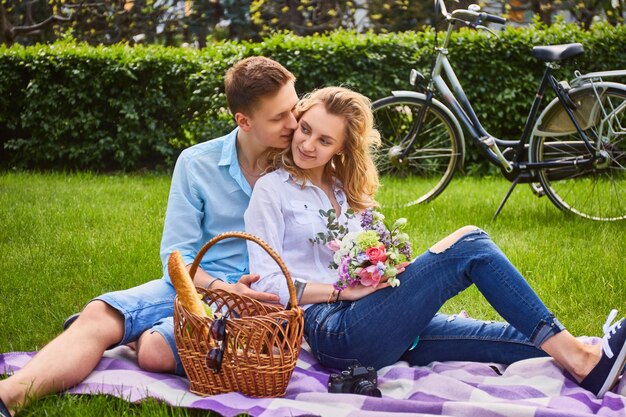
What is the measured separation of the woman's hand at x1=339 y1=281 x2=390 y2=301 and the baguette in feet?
1.62

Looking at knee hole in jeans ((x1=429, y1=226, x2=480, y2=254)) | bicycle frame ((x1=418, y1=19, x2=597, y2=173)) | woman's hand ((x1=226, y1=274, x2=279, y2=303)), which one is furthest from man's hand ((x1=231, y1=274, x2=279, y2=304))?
bicycle frame ((x1=418, y1=19, x2=597, y2=173))

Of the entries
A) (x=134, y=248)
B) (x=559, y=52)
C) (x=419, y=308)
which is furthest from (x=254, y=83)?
(x=559, y=52)

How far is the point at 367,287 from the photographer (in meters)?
2.82

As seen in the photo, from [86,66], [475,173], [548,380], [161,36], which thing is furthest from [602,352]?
[161,36]

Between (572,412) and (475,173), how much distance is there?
18.1 ft

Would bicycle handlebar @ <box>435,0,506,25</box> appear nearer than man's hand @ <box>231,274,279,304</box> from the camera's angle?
No

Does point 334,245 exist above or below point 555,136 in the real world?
above

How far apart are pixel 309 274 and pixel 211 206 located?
0.48 m

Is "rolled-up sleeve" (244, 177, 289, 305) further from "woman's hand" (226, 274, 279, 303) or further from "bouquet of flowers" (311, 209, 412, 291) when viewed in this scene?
"bouquet of flowers" (311, 209, 412, 291)

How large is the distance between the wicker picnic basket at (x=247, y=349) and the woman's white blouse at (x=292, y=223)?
282mm

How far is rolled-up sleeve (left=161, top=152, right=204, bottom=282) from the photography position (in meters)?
3.10

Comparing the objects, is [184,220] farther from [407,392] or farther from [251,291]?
[407,392]

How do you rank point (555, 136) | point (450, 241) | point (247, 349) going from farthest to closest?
point (555, 136)
point (450, 241)
point (247, 349)

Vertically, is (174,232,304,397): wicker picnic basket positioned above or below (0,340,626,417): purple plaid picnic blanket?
above
